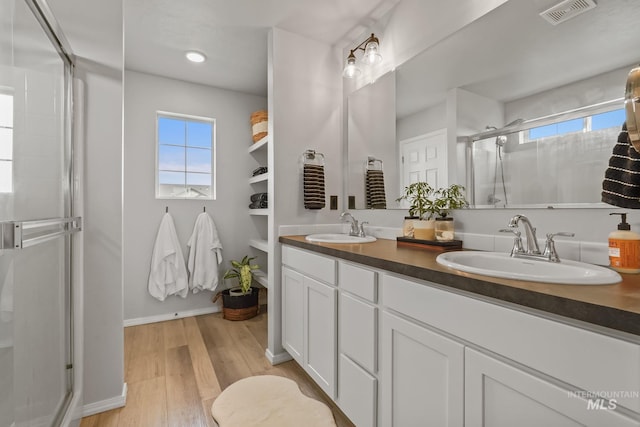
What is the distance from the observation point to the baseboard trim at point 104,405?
1612mm

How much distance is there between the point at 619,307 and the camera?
1.95 ft

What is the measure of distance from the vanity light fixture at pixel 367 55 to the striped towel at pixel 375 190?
0.74 meters

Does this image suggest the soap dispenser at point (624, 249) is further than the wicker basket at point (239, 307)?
No

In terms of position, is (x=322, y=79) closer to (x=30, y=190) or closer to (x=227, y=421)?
(x=30, y=190)

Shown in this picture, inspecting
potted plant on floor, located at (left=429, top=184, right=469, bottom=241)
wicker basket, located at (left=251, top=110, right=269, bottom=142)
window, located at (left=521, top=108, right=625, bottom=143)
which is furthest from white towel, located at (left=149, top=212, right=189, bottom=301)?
window, located at (left=521, top=108, right=625, bottom=143)

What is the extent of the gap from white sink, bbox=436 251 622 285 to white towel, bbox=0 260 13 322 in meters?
1.39

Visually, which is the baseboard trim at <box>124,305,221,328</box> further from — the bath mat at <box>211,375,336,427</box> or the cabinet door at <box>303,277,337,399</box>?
the cabinet door at <box>303,277,337,399</box>

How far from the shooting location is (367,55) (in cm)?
207

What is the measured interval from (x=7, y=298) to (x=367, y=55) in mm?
2215

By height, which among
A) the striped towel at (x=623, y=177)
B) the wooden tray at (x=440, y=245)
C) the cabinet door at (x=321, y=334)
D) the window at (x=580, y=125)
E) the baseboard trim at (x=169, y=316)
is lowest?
the baseboard trim at (x=169, y=316)

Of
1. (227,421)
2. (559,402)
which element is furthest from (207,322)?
(559,402)

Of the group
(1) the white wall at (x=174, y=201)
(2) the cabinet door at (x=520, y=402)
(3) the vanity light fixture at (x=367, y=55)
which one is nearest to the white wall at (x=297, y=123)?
(3) the vanity light fixture at (x=367, y=55)

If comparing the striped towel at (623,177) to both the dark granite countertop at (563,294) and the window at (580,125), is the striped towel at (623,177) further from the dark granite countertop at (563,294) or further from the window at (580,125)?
the dark granite countertop at (563,294)

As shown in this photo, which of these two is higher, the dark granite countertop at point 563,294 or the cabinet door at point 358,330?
the dark granite countertop at point 563,294
